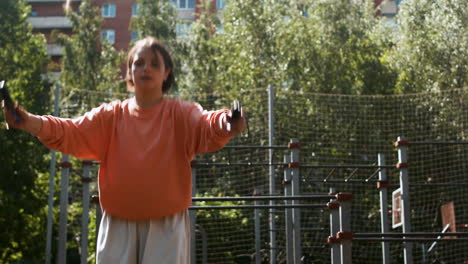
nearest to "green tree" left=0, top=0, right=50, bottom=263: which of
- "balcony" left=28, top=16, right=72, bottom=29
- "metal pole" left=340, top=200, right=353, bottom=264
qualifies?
"metal pole" left=340, top=200, right=353, bottom=264

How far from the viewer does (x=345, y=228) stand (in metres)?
3.94

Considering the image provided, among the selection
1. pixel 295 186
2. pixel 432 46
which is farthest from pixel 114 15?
pixel 295 186

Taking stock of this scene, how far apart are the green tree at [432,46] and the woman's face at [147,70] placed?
13.4 m

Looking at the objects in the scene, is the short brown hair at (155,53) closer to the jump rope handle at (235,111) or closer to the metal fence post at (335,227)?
the jump rope handle at (235,111)

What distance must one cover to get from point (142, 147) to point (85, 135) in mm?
212

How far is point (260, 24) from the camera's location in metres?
17.8

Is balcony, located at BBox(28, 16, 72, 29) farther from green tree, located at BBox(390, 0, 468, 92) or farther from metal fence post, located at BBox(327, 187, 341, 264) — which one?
metal fence post, located at BBox(327, 187, 341, 264)

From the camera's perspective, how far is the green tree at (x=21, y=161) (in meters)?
14.6

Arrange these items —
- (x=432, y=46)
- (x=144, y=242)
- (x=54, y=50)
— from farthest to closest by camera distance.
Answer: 1. (x=54, y=50)
2. (x=432, y=46)
3. (x=144, y=242)

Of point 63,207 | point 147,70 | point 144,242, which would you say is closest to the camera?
point 144,242

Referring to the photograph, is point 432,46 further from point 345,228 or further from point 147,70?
point 147,70

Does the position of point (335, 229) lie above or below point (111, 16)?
below

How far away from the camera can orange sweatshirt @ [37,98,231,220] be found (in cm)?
223

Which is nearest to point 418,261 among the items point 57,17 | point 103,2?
point 103,2
